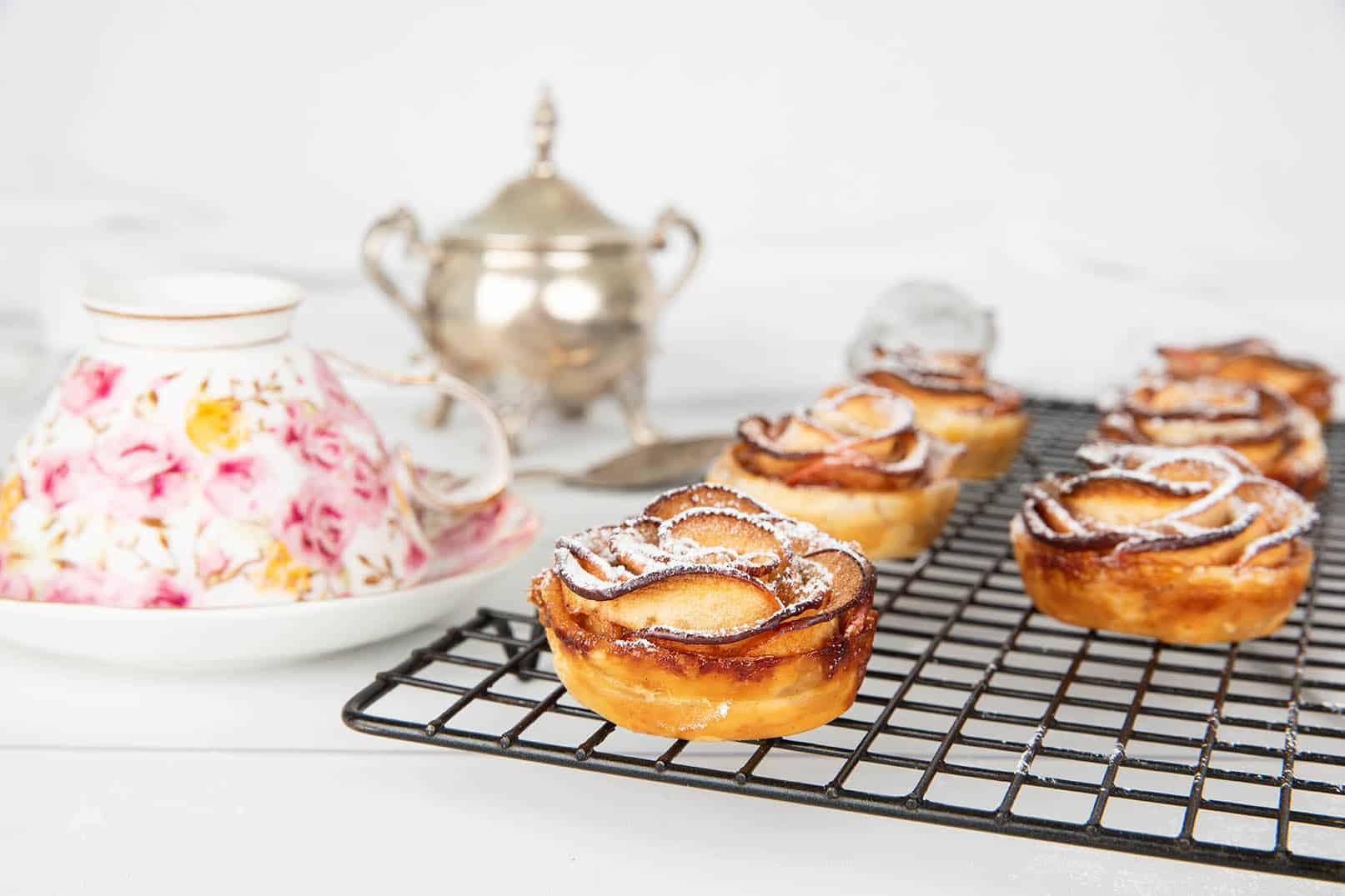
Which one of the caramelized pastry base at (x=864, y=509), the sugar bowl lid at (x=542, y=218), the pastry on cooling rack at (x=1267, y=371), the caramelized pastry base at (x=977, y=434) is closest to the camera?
the caramelized pastry base at (x=864, y=509)

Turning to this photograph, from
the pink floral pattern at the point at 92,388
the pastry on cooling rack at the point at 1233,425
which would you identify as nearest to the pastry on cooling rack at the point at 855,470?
the pastry on cooling rack at the point at 1233,425

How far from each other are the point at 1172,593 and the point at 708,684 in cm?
52

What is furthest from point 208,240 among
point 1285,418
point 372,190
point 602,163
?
point 1285,418

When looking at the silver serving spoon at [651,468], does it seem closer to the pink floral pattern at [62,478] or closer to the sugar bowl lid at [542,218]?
the sugar bowl lid at [542,218]

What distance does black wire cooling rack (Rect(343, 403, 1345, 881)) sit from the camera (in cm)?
98

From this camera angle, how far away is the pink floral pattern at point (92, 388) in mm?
1317

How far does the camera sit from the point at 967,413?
6.29ft

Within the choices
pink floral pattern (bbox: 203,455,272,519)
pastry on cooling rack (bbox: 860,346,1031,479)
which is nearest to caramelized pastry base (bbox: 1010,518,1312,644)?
pastry on cooling rack (bbox: 860,346,1031,479)

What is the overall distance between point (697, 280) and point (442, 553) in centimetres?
161

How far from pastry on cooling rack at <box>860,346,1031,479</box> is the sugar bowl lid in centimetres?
54

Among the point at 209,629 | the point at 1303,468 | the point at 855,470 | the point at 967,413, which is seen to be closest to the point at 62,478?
the point at 209,629

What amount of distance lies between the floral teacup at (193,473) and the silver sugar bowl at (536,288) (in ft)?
2.88

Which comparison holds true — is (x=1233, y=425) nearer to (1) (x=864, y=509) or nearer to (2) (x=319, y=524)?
(1) (x=864, y=509)

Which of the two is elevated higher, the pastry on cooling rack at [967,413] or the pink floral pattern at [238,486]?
the pink floral pattern at [238,486]
